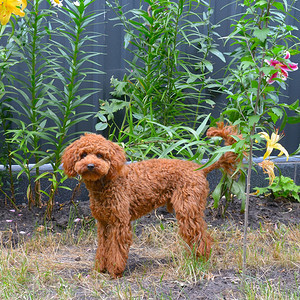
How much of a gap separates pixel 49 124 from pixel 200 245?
89.6 inches

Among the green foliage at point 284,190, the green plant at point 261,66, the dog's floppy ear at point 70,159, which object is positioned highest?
the green plant at point 261,66

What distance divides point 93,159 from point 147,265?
3.01ft

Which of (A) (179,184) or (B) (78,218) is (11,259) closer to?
(B) (78,218)

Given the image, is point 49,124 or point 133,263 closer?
point 133,263

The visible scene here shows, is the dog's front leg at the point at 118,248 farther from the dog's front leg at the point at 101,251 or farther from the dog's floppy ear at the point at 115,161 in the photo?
the dog's floppy ear at the point at 115,161

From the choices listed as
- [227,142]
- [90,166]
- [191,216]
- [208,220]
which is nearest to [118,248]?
[191,216]

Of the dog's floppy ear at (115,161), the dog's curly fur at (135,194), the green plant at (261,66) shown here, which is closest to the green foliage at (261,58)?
the green plant at (261,66)

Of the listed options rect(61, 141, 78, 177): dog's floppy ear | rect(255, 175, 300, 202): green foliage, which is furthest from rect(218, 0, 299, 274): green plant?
rect(255, 175, 300, 202): green foliage

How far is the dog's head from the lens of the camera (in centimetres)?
242

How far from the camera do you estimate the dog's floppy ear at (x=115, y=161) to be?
2547mm

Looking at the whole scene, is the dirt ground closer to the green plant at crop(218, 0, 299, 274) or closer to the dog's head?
the green plant at crop(218, 0, 299, 274)

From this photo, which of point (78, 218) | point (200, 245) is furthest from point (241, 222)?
point (78, 218)

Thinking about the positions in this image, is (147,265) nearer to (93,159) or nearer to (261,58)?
(93,159)

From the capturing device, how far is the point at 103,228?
279 centimetres
